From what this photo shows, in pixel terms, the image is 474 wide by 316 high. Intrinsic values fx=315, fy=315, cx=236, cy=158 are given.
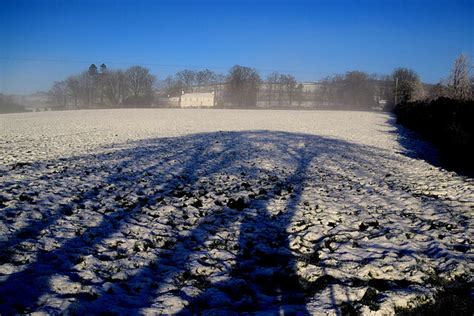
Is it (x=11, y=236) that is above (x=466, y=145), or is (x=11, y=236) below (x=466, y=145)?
below

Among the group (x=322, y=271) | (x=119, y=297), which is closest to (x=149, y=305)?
(x=119, y=297)

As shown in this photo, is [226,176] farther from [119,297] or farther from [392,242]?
[119,297]

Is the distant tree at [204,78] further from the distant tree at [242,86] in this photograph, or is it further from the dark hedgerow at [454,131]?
the dark hedgerow at [454,131]

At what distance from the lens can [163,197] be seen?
8102mm

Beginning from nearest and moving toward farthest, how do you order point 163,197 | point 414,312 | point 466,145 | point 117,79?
point 414,312 → point 163,197 → point 466,145 → point 117,79

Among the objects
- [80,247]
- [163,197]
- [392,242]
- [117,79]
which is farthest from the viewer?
[117,79]

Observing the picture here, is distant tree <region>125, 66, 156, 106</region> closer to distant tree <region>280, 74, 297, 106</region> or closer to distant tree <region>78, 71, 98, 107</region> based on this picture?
distant tree <region>78, 71, 98, 107</region>

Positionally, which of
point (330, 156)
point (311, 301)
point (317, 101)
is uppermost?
point (317, 101)

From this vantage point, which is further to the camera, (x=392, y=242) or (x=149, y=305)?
(x=392, y=242)

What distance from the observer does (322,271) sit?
4723 mm

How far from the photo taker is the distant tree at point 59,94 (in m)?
118

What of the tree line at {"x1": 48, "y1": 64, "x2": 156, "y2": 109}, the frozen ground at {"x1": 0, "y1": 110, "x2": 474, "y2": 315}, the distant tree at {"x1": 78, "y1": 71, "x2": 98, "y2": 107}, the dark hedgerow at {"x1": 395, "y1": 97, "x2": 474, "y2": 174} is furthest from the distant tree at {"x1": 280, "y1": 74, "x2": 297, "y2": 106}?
the frozen ground at {"x1": 0, "y1": 110, "x2": 474, "y2": 315}

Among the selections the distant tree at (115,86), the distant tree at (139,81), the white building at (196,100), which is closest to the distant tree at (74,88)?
the distant tree at (115,86)

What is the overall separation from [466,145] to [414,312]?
13.7 metres
